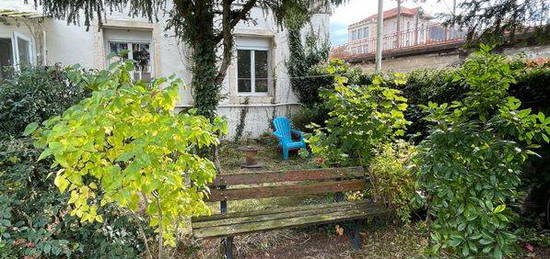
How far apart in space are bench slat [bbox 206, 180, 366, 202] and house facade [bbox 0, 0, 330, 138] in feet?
10.7

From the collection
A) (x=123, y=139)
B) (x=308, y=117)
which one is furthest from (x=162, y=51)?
(x=123, y=139)

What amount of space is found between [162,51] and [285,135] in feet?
12.0

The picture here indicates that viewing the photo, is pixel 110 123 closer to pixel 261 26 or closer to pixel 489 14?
pixel 489 14

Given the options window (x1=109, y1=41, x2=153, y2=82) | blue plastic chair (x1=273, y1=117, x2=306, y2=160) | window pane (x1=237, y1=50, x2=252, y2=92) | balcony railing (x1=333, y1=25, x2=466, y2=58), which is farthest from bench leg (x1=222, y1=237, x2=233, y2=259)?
balcony railing (x1=333, y1=25, x2=466, y2=58)

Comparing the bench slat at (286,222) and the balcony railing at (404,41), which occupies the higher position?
the balcony railing at (404,41)

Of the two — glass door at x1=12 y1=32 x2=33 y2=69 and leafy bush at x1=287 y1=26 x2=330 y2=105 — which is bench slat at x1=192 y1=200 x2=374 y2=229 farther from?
leafy bush at x1=287 y1=26 x2=330 y2=105

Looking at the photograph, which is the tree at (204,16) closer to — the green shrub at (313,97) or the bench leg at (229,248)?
the green shrub at (313,97)

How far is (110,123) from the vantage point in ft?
5.46

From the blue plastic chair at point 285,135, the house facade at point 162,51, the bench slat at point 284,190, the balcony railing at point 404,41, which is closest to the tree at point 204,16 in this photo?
the house facade at point 162,51

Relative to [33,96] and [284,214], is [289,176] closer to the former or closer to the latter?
[284,214]

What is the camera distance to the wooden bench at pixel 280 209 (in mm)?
Result: 2783

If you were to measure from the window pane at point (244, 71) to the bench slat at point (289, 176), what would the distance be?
6184 millimetres

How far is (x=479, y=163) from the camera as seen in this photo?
238cm

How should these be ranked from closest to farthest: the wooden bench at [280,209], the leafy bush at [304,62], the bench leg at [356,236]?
the wooden bench at [280,209]
the bench leg at [356,236]
the leafy bush at [304,62]
